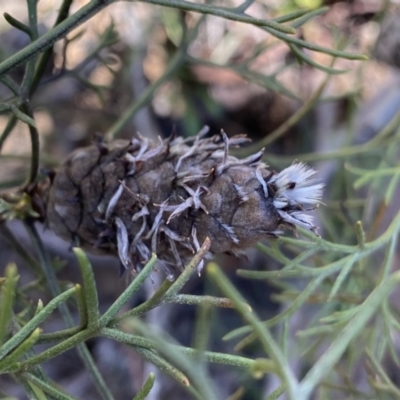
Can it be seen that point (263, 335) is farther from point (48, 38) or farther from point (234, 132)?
point (234, 132)

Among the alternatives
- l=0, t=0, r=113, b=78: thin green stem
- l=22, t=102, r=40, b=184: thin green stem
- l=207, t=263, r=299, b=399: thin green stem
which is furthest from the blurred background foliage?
l=207, t=263, r=299, b=399: thin green stem

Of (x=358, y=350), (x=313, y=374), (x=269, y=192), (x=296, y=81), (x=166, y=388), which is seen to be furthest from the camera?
(x=296, y=81)

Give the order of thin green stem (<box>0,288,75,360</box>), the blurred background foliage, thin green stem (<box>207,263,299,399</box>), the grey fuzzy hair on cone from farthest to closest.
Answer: the blurred background foliage, the grey fuzzy hair on cone, thin green stem (<box>0,288,75,360</box>), thin green stem (<box>207,263,299,399</box>)

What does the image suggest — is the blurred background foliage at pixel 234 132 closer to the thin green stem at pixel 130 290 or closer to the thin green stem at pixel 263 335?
the thin green stem at pixel 130 290

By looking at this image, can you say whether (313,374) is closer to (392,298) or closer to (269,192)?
(269,192)

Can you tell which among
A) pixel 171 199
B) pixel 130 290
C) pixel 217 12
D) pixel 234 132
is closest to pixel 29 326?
pixel 130 290

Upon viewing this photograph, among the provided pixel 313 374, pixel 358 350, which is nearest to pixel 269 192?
pixel 313 374

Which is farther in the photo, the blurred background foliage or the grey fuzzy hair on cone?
the blurred background foliage

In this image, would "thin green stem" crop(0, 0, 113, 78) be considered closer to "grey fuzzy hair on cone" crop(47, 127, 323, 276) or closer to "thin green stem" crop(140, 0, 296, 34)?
"thin green stem" crop(140, 0, 296, 34)
